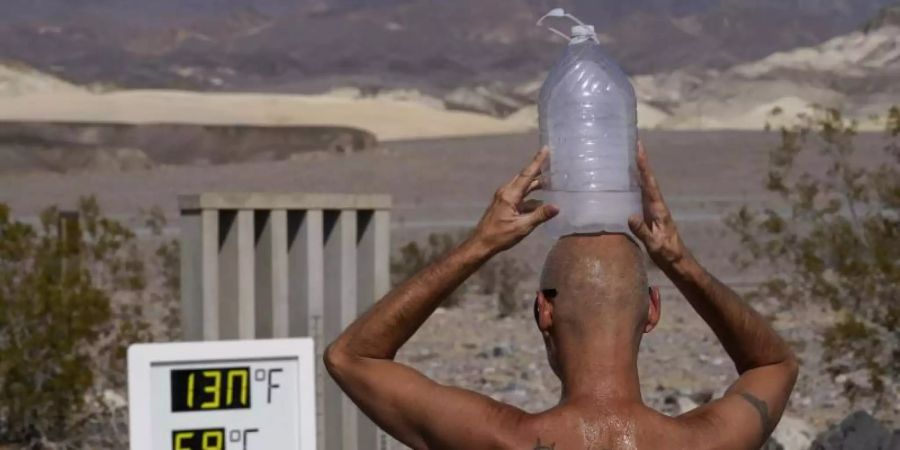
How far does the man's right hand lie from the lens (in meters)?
3.54

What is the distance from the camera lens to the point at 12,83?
210 feet

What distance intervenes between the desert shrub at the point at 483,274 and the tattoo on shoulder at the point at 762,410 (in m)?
16.5

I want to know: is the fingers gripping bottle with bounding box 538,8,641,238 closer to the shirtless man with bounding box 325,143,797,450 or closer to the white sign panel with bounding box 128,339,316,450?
the shirtless man with bounding box 325,143,797,450

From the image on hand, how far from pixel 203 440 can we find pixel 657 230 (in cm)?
341

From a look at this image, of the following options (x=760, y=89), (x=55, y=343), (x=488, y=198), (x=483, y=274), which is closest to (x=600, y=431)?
(x=55, y=343)

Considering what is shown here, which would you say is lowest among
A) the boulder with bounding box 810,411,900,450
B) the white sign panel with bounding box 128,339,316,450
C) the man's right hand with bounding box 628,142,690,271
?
the boulder with bounding box 810,411,900,450

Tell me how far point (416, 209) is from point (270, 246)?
28.8m

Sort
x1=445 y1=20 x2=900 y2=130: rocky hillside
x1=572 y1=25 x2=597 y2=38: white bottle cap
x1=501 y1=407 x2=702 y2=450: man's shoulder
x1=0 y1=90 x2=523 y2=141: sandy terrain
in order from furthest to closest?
x1=445 y1=20 x2=900 y2=130: rocky hillside
x1=0 y1=90 x2=523 y2=141: sandy terrain
x1=572 y1=25 x2=597 y2=38: white bottle cap
x1=501 y1=407 x2=702 y2=450: man's shoulder

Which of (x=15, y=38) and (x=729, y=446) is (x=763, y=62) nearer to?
(x=15, y=38)

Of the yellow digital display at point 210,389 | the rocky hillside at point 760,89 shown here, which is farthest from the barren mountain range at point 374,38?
the yellow digital display at point 210,389

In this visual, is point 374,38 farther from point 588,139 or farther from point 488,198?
point 588,139

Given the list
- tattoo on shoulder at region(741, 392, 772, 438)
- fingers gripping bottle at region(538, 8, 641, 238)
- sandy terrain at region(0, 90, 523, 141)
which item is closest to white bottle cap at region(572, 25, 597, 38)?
fingers gripping bottle at region(538, 8, 641, 238)

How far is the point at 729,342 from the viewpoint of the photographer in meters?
3.78

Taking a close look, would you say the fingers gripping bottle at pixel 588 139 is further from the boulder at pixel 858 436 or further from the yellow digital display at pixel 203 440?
the boulder at pixel 858 436
